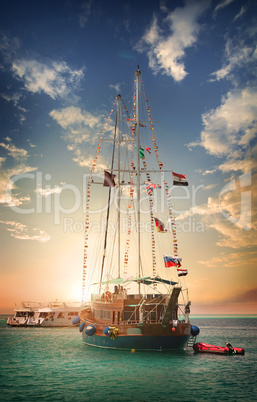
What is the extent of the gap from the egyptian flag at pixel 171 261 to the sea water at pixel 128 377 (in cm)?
875

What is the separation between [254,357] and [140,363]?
1784 cm

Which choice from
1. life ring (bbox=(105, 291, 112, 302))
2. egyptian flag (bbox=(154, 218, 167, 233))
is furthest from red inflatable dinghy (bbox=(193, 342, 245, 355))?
egyptian flag (bbox=(154, 218, 167, 233))

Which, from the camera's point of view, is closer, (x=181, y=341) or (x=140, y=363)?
(x=140, y=363)

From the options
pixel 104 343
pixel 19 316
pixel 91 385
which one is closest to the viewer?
pixel 91 385

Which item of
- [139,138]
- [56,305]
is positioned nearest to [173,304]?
[139,138]

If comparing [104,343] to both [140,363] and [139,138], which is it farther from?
[139,138]

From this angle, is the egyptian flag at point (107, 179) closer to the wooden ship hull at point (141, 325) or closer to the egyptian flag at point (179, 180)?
the egyptian flag at point (179, 180)

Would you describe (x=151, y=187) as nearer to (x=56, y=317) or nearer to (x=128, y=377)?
(x=128, y=377)

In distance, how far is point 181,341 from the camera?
3250 cm

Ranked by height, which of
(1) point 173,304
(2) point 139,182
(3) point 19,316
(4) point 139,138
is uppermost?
(4) point 139,138

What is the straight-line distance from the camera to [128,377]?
23344 millimetres

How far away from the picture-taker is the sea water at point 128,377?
1953 centimetres

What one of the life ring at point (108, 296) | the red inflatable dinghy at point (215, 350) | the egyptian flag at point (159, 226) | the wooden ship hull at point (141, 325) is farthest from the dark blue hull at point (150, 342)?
the egyptian flag at point (159, 226)

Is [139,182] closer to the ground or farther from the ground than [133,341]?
farther from the ground
